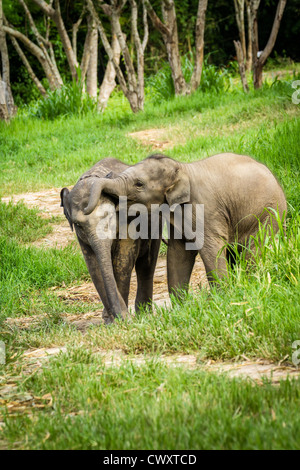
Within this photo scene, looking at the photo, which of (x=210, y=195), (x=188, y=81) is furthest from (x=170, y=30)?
(x=210, y=195)

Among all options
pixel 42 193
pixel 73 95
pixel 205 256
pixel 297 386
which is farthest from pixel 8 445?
pixel 73 95

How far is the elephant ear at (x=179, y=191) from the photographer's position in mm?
5117

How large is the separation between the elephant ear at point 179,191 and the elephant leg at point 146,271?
671mm

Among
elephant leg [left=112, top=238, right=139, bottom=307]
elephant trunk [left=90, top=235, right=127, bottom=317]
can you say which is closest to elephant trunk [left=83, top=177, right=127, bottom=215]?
elephant trunk [left=90, top=235, right=127, bottom=317]

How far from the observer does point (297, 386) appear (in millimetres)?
3076

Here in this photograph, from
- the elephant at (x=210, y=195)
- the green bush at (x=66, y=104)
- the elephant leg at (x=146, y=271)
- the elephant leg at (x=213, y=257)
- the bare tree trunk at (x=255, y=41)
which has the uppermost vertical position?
the bare tree trunk at (x=255, y=41)

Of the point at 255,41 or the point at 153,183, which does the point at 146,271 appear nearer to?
the point at 153,183

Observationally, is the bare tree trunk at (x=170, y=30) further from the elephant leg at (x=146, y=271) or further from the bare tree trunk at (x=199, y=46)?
the elephant leg at (x=146, y=271)

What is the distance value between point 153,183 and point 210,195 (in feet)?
1.69

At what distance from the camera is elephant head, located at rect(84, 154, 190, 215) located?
4.98 m

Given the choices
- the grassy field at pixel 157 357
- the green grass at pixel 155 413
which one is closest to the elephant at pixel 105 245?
the grassy field at pixel 157 357

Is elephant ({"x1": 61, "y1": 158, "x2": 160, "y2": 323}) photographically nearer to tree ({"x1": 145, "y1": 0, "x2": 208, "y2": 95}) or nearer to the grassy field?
the grassy field

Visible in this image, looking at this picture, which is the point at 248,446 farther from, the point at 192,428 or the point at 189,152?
the point at 189,152

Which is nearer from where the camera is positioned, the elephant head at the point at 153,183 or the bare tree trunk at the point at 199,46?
the elephant head at the point at 153,183
